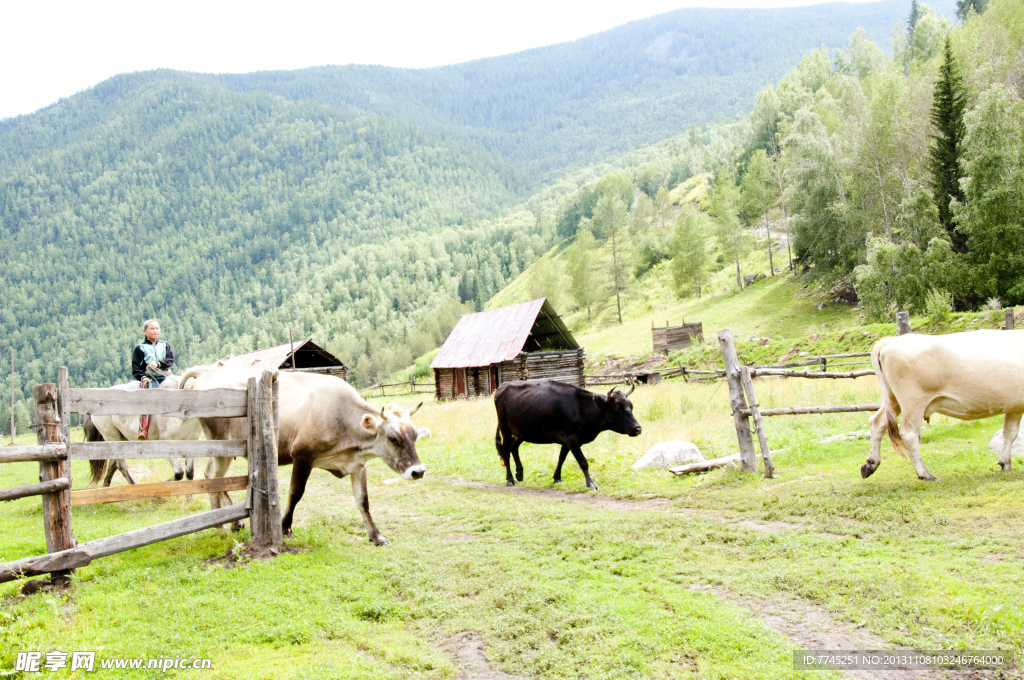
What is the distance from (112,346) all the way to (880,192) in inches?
6856

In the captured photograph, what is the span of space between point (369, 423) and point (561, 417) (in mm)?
4688

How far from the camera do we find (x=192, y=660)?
4297 millimetres

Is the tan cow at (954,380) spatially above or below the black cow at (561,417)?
above

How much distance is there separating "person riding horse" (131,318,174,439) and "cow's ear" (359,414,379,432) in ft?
13.7

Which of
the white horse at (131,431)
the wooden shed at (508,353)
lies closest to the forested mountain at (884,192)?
the wooden shed at (508,353)

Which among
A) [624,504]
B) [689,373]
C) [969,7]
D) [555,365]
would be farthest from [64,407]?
[969,7]

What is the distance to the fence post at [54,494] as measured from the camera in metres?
5.30

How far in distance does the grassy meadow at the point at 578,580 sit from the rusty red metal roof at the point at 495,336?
25330 millimetres

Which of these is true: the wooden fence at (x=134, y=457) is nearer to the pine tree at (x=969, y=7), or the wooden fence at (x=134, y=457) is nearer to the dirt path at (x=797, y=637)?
the dirt path at (x=797, y=637)

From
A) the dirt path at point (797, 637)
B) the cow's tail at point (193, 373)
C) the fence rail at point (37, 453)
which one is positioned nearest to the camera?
the dirt path at point (797, 637)

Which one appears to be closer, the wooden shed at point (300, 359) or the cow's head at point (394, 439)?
the cow's head at point (394, 439)

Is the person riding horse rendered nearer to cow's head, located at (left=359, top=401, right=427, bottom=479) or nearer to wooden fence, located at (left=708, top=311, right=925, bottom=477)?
cow's head, located at (left=359, top=401, right=427, bottom=479)

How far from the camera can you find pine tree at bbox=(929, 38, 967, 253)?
31.2 m

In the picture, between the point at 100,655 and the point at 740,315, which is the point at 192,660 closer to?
the point at 100,655
